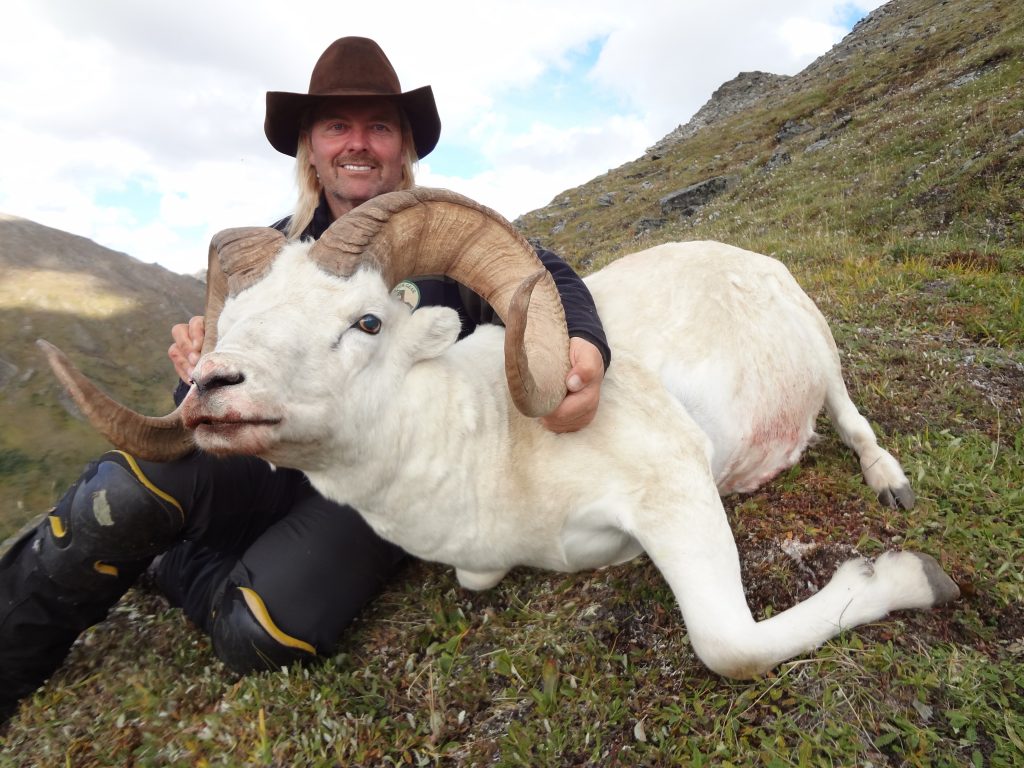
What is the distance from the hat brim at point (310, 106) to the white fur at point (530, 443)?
2.18 meters

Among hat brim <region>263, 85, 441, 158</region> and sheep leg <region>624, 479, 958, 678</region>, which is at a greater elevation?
hat brim <region>263, 85, 441, 158</region>

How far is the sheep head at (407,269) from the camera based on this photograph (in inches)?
126

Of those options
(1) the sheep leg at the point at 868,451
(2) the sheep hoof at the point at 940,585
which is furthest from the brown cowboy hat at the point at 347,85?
(2) the sheep hoof at the point at 940,585

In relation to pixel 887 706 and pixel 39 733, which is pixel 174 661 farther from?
pixel 887 706

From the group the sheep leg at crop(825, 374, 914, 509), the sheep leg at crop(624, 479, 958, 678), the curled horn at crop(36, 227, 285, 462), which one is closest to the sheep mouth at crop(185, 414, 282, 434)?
the curled horn at crop(36, 227, 285, 462)

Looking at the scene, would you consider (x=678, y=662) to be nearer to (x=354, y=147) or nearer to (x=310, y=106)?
(x=354, y=147)

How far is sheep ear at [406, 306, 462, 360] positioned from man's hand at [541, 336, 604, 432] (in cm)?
69

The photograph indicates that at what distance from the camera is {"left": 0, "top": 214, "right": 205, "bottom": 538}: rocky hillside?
8.98 metres

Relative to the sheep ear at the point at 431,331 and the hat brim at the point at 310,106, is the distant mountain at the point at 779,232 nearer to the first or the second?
the sheep ear at the point at 431,331

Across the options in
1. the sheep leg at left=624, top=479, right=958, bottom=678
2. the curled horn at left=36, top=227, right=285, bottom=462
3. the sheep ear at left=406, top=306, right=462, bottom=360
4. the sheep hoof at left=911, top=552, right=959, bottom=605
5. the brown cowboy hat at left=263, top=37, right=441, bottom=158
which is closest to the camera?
the sheep leg at left=624, top=479, right=958, bottom=678

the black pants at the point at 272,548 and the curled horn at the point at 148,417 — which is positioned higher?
the curled horn at the point at 148,417

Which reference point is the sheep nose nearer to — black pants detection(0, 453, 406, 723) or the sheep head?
the sheep head

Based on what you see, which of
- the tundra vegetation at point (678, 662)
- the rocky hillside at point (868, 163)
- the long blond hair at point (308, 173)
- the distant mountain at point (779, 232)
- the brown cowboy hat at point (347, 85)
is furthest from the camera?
the rocky hillside at point (868, 163)

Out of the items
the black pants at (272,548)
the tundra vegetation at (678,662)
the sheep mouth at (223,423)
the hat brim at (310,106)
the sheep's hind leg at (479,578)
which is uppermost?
the hat brim at (310,106)
